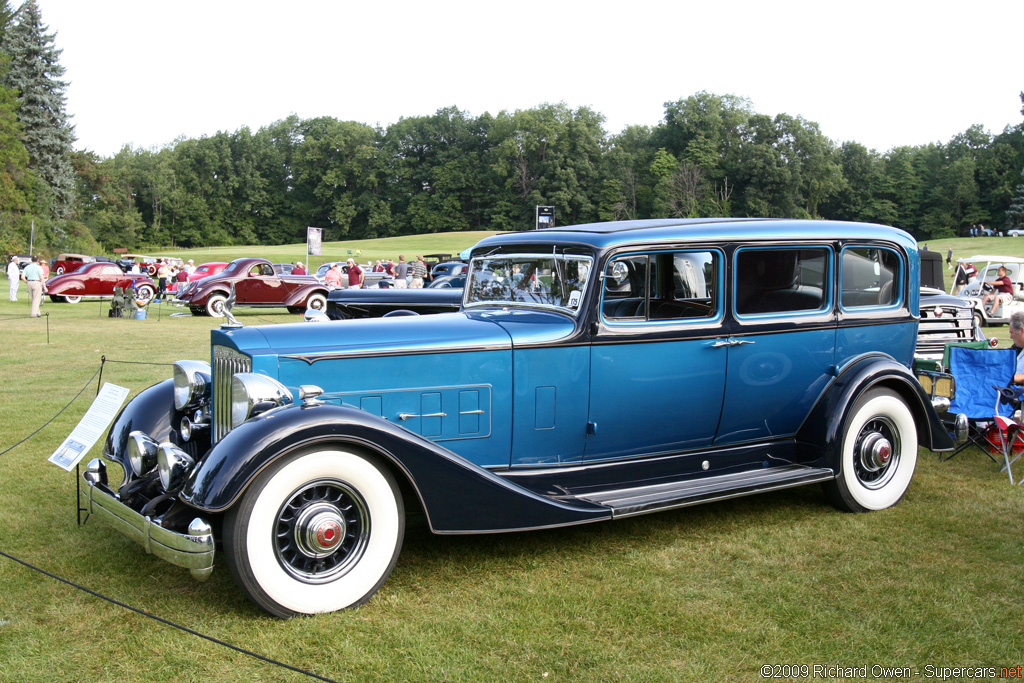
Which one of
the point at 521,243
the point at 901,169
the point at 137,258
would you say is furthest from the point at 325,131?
the point at 521,243

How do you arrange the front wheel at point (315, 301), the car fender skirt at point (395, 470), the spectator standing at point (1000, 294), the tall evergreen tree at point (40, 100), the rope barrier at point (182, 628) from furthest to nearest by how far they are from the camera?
1. the tall evergreen tree at point (40, 100)
2. the front wheel at point (315, 301)
3. the spectator standing at point (1000, 294)
4. the car fender skirt at point (395, 470)
5. the rope barrier at point (182, 628)

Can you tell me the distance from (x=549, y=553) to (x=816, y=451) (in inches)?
78.8

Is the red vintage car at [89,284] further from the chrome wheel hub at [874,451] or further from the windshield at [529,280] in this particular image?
the chrome wheel hub at [874,451]

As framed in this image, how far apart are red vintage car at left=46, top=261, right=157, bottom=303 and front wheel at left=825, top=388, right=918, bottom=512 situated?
79.3ft

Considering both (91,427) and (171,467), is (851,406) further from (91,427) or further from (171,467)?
(91,427)

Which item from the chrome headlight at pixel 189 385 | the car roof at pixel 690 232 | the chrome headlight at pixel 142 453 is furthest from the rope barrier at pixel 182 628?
the car roof at pixel 690 232

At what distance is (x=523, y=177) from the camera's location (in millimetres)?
83562

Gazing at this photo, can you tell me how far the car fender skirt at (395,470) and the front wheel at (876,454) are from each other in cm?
205

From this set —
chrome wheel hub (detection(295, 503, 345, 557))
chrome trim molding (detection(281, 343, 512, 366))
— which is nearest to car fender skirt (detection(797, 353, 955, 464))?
chrome trim molding (detection(281, 343, 512, 366))

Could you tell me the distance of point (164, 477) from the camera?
3.80 metres

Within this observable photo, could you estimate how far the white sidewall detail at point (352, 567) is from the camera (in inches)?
135

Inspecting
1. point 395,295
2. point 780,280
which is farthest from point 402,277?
point 780,280

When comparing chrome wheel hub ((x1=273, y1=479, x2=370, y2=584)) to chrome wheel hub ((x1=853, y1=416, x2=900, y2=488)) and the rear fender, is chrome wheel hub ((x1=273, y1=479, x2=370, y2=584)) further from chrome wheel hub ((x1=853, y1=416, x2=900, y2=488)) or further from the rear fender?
the rear fender

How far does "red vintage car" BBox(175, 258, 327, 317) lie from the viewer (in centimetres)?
2122
